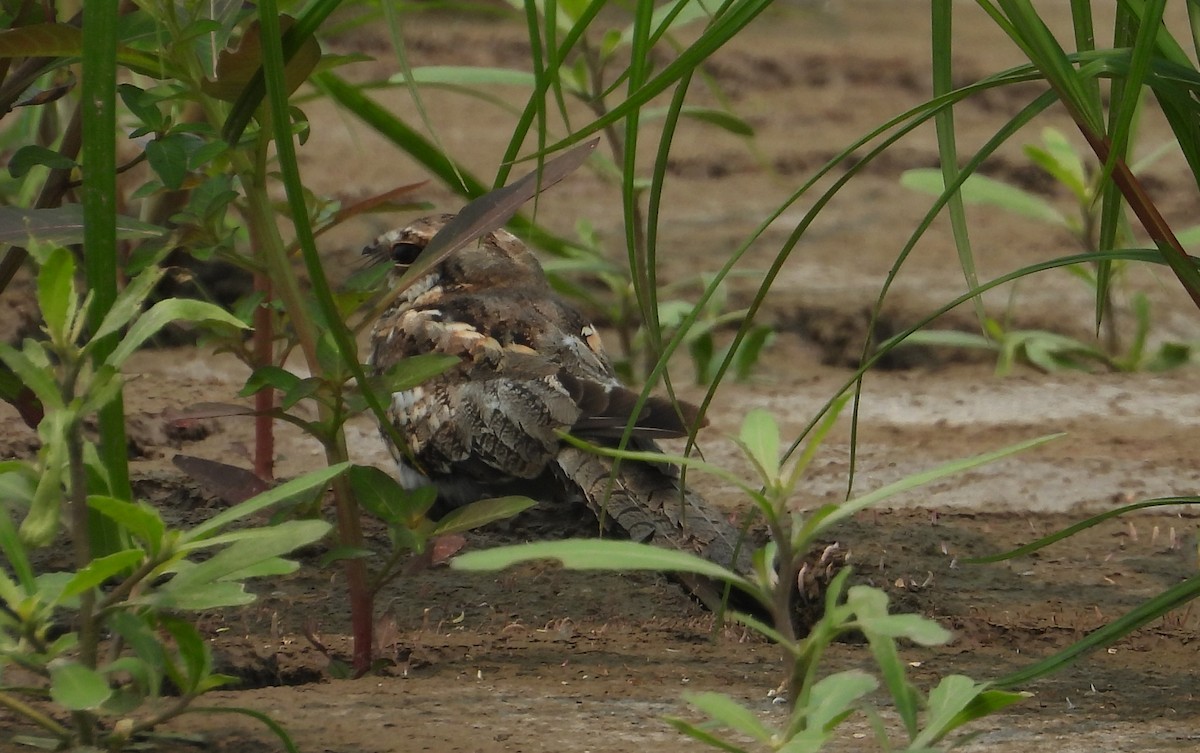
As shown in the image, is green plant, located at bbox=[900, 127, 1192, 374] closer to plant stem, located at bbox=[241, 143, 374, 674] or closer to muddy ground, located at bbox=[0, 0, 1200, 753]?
muddy ground, located at bbox=[0, 0, 1200, 753]

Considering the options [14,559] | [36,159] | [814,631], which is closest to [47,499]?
[14,559]

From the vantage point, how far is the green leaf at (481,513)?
1.97m

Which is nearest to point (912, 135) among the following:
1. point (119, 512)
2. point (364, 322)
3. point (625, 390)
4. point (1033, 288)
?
point (1033, 288)

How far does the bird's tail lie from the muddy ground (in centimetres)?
12

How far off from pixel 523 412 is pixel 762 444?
1.75 metres

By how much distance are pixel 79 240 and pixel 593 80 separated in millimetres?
2610

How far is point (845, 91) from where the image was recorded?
8352 mm

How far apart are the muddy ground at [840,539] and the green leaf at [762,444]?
42 cm

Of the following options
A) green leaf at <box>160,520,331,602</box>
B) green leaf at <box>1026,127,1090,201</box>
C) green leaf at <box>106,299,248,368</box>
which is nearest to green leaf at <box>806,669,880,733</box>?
green leaf at <box>160,520,331,602</box>

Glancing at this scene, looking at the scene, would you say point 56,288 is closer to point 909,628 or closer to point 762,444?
point 762,444

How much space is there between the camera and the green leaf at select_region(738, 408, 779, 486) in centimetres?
149

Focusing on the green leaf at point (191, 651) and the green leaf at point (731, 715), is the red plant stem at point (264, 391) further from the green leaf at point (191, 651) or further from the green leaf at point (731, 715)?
the green leaf at point (731, 715)

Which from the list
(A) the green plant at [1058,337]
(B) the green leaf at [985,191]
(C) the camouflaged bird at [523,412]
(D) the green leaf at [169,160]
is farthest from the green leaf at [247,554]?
(A) the green plant at [1058,337]

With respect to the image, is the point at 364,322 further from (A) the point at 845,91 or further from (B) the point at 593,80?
(A) the point at 845,91
